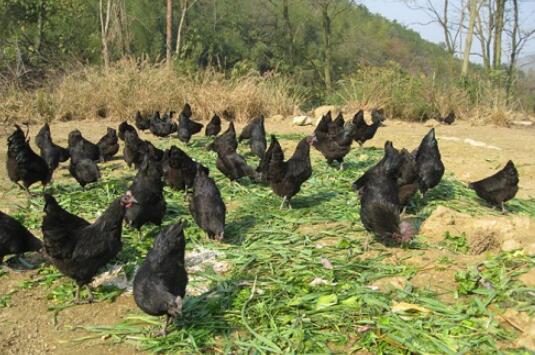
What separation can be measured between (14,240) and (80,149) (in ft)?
11.3

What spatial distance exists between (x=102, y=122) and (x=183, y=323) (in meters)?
12.2

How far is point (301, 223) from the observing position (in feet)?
20.7

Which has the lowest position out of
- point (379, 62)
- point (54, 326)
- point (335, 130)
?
point (54, 326)

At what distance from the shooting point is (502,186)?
6.78 metres

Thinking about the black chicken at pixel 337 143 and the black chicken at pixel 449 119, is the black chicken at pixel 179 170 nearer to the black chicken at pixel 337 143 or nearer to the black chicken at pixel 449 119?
the black chicken at pixel 337 143

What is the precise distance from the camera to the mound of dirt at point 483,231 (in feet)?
17.2

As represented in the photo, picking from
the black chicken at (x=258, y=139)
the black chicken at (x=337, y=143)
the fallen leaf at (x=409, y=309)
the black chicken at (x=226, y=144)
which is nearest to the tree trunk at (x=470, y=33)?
the black chicken at (x=337, y=143)

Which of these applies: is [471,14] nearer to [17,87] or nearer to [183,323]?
[17,87]

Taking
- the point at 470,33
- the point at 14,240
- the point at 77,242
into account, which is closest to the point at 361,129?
the point at 77,242

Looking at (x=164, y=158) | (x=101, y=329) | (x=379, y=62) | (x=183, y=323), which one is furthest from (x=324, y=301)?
(x=379, y=62)

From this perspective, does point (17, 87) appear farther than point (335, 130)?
Yes

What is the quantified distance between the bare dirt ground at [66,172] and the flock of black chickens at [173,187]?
31 centimetres

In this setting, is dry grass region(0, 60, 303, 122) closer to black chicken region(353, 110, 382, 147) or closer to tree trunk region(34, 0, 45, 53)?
black chicken region(353, 110, 382, 147)

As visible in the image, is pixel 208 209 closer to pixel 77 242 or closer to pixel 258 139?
pixel 77 242
